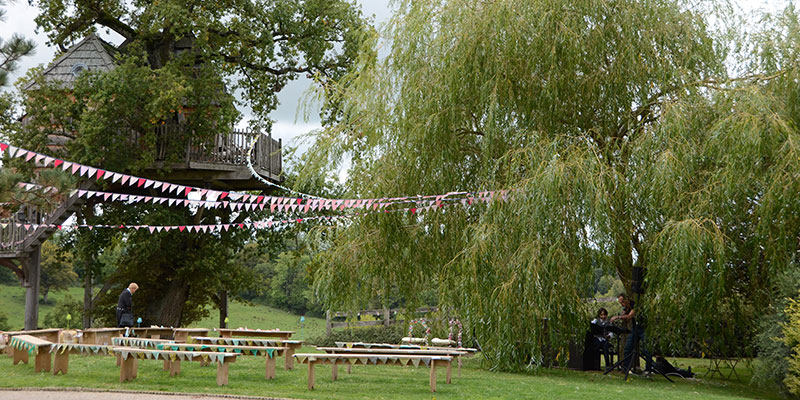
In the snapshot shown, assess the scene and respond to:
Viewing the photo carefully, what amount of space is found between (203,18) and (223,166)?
4504 millimetres

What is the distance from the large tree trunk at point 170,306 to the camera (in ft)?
79.9

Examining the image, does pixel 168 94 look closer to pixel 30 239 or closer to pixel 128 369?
pixel 30 239

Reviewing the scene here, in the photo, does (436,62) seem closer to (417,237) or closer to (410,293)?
(417,237)

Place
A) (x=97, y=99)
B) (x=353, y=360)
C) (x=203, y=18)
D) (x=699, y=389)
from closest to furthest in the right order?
(x=353, y=360) < (x=699, y=389) < (x=97, y=99) < (x=203, y=18)

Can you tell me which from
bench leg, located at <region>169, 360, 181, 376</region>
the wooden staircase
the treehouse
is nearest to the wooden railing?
the treehouse

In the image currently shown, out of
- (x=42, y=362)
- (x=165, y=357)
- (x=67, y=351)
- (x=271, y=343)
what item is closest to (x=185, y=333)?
(x=271, y=343)

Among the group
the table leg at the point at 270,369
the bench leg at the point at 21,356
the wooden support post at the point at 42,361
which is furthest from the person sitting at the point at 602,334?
the bench leg at the point at 21,356

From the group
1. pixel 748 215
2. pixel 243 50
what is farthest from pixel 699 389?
pixel 243 50

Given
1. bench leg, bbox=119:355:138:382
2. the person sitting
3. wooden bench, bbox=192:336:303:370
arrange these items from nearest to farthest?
bench leg, bbox=119:355:138:382, wooden bench, bbox=192:336:303:370, the person sitting

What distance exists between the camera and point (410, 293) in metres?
16.0

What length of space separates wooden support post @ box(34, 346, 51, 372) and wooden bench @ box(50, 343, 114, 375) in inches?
13.7

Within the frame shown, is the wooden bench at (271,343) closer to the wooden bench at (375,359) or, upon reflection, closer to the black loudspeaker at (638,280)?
the wooden bench at (375,359)

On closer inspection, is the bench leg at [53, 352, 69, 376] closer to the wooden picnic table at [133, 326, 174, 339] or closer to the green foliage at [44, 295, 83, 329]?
the wooden picnic table at [133, 326, 174, 339]

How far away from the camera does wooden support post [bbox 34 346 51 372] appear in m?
11.9
